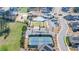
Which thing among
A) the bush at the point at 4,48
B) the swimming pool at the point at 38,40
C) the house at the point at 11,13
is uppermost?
the house at the point at 11,13

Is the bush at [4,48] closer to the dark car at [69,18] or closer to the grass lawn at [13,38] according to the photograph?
the grass lawn at [13,38]

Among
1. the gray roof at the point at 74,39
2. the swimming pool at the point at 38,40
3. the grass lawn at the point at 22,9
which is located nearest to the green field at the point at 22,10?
the grass lawn at the point at 22,9

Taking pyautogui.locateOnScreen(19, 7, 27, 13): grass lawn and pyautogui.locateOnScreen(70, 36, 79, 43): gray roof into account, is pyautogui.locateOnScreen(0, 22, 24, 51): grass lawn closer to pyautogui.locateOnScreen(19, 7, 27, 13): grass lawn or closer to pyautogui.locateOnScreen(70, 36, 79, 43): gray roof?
pyautogui.locateOnScreen(19, 7, 27, 13): grass lawn

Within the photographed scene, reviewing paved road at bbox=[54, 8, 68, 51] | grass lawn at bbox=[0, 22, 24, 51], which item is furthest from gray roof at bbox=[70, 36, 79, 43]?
grass lawn at bbox=[0, 22, 24, 51]

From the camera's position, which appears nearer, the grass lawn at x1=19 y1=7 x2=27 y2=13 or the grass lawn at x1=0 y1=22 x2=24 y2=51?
the grass lawn at x1=0 y1=22 x2=24 y2=51

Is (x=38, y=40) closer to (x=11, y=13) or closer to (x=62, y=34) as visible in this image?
(x=62, y=34)

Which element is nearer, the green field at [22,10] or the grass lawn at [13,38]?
the grass lawn at [13,38]
